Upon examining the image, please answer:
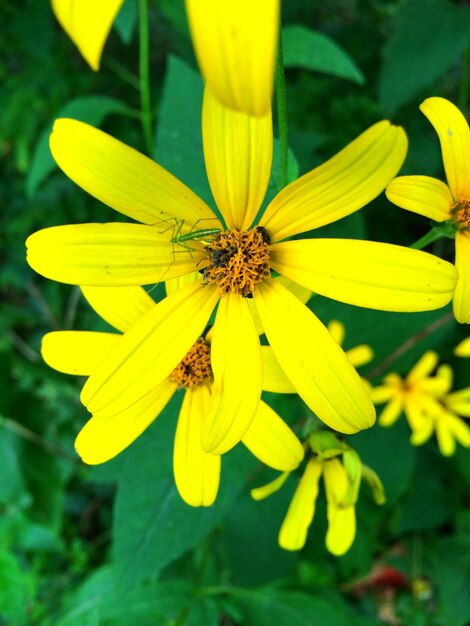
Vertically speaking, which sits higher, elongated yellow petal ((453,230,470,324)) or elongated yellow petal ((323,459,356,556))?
elongated yellow petal ((453,230,470,324))

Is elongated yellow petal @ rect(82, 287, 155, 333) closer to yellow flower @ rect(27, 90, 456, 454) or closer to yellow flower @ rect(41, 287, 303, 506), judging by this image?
yellow flower @ rect(41, 287, 303, 506)

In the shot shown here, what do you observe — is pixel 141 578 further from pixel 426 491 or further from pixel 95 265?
pixel 426 491

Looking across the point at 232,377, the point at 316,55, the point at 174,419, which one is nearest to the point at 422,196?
the point at 232,377

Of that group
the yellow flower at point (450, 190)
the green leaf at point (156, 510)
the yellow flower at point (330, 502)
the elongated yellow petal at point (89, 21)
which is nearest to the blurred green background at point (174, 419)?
the green leaf at point (156, 510)

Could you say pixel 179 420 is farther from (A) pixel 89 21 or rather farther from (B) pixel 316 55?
(B) pixel 316 55

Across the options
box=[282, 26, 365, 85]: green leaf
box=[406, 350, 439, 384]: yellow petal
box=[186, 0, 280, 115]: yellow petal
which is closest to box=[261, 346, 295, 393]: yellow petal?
box=[186, 0, 280, 115]: yellow petal

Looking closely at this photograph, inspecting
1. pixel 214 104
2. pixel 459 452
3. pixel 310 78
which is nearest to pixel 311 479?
pixel 214 104

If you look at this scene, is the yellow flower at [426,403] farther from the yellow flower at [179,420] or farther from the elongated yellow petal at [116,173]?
the elongated yellow petal at [116,173]
